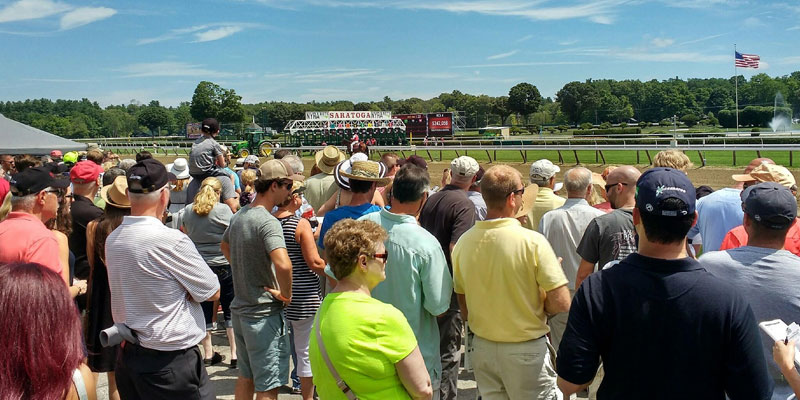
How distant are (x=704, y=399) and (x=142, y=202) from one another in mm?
3025

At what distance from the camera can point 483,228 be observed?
3.75 m

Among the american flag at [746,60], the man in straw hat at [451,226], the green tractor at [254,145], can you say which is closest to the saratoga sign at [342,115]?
the green tractor at [254,145]

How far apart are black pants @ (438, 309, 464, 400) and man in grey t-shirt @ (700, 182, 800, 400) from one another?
6.86ft

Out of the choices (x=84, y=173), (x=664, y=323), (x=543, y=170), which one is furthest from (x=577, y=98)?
(x=664, y=323)

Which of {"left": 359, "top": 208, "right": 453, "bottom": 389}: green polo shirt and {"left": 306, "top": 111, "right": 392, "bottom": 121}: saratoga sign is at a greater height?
{"left": 306, "top": 111, "right": 392, "bottom": 121}: saratoga sign

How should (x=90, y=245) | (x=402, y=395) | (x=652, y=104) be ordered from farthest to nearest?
1. (x=652, y=104)
2. (x=90, y=245)
3. (x=402, y=395)

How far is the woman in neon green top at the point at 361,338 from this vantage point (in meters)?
2.64

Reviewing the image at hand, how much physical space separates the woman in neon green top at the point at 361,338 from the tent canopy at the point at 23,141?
12490 millimetres

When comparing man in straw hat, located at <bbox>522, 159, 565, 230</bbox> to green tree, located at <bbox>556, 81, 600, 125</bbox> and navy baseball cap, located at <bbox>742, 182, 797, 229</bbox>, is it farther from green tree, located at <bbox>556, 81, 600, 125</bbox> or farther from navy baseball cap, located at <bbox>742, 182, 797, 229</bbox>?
green tree, located at <bbox>556, 81, 600, 125</bbox>

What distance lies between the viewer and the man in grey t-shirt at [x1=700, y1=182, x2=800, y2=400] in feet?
9.05

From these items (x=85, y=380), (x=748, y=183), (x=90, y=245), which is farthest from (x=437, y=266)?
(x=748, y=183)

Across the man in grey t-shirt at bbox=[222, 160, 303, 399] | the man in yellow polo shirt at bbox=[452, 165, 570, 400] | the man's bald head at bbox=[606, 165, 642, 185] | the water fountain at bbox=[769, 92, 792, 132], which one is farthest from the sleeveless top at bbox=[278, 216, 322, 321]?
the water fountain at bbox=[769, 92, 792, 132]

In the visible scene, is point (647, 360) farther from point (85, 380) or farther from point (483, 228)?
point (85, 380)

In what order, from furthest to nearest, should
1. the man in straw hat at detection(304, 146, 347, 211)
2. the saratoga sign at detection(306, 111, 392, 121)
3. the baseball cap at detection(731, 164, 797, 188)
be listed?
the saratoga sign at detection(306, 111, 392, 121)
the man in straw hat at detection(304, 146, 347, 211)
the baseball cap at detection(731, 164, 797, 188)
